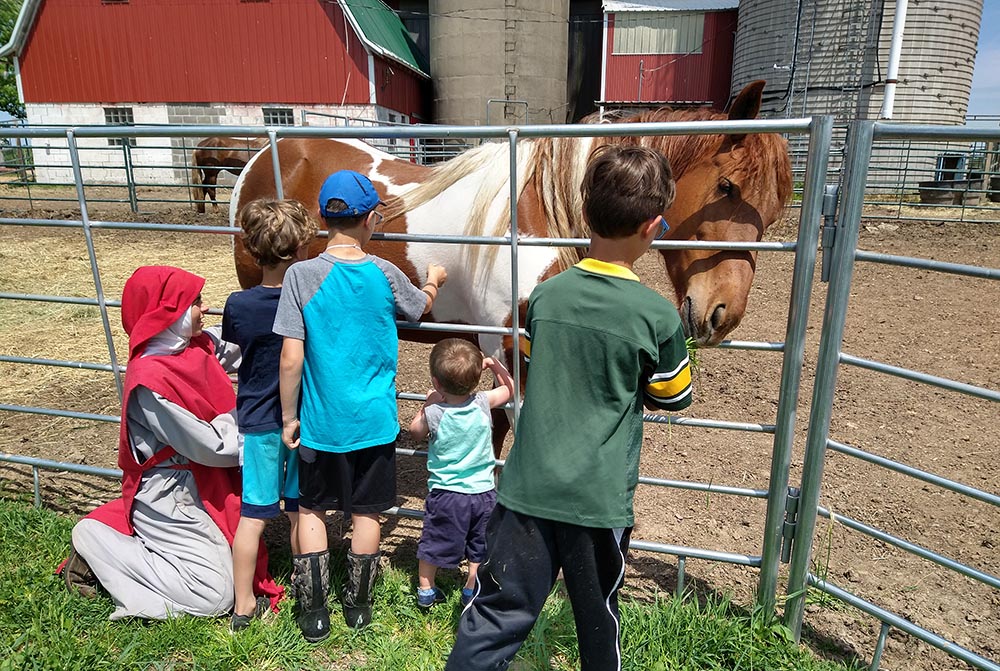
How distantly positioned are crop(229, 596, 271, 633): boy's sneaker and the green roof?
1824 cm

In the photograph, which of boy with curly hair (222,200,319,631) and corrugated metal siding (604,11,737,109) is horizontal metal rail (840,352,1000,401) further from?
corrugated metal siding (604,11,737,109)

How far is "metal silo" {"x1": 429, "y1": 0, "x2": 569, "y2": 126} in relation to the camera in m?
20.4

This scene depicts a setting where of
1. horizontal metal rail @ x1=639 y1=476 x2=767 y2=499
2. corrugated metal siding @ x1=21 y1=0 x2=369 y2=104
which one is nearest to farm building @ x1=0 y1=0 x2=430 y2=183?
corrugated metal siding @ x1=21 y1=0 x2=369 y2=104

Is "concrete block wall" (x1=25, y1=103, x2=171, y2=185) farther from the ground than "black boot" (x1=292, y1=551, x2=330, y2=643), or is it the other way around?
"concrete block wall" (x1=25, y1=103, x2=171, y2=185)

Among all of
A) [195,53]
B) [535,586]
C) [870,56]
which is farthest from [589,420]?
[195,53]

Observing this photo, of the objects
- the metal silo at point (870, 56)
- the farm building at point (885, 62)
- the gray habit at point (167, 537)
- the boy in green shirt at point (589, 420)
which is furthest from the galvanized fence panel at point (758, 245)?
the metal silo at point (870, 56)

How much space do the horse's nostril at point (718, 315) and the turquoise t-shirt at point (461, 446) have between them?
92 centimetres

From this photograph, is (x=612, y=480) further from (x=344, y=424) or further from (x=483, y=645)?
(x=344, y=424)

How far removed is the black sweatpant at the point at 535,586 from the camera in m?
1.62

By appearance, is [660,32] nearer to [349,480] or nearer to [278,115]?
[278,115]

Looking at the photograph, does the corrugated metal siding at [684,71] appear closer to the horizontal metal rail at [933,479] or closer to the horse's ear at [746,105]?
the horse's ear at [746,105]

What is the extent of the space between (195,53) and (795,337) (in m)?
20.8

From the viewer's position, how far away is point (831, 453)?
3.83m

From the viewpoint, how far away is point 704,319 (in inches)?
89.8
